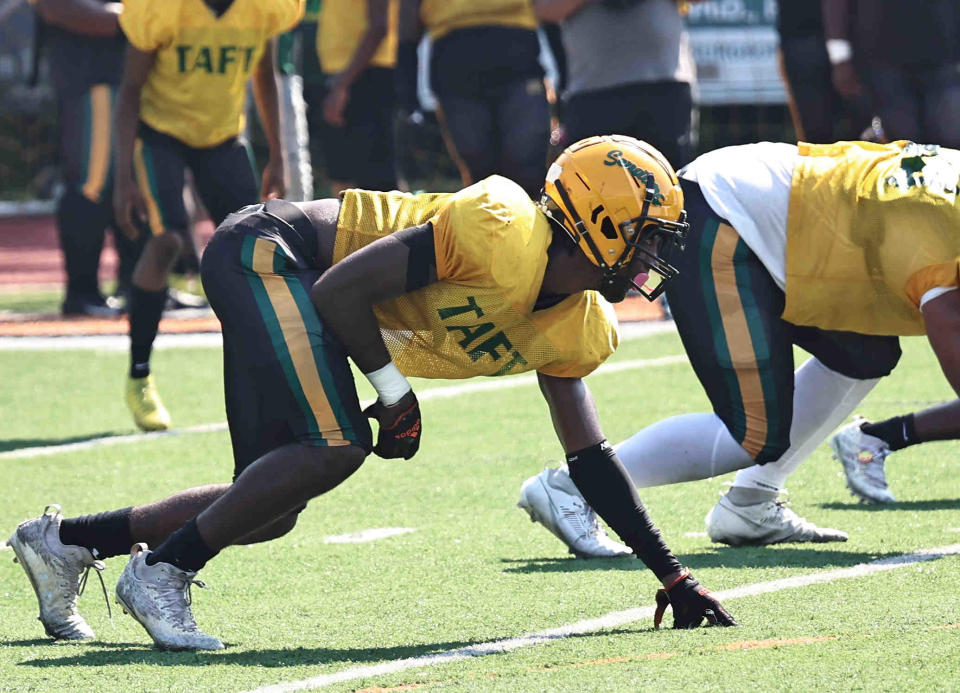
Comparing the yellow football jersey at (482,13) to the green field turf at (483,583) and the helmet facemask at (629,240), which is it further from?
the helmet facemask at (629,240)

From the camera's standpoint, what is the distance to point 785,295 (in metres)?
5.07

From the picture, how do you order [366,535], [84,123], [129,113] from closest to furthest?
[366,535]
[129,113]
[84,123]

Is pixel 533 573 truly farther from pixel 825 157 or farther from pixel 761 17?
pixel 761 17

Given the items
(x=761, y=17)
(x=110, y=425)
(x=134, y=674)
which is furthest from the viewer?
(x=761, y=17)

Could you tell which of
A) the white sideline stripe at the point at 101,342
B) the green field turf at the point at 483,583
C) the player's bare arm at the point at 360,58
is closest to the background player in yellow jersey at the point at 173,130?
the green field turf at the point at 483,583

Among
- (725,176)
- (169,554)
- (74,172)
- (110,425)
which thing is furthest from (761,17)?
(169,554)

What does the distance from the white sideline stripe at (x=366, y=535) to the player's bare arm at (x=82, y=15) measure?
18.6ft

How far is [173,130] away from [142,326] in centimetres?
84

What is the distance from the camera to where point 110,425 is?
801cm

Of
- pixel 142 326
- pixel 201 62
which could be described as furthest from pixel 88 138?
pixel 142 326

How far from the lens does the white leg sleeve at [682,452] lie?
526 centimetres

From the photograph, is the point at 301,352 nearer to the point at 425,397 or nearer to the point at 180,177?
the point at 180,177

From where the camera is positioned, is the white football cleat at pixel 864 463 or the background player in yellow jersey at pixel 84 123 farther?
the background player in yellow jersey at pixel 84 123

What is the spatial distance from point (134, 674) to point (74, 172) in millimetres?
7733
